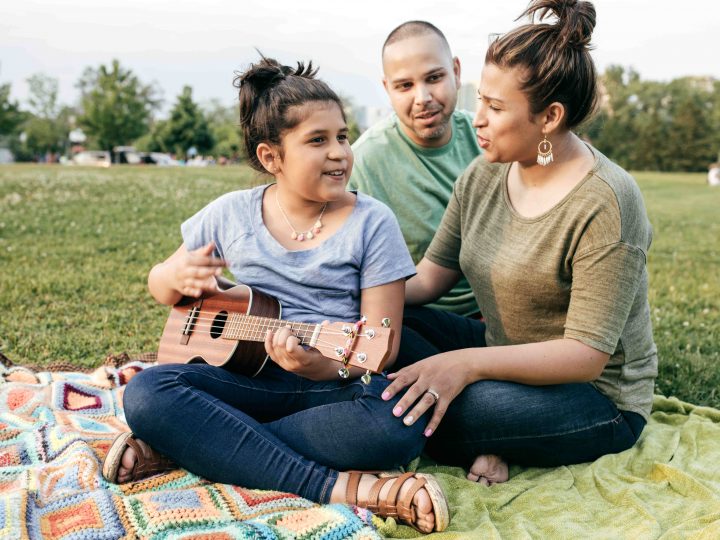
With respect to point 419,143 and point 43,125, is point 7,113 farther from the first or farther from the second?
point 419,143

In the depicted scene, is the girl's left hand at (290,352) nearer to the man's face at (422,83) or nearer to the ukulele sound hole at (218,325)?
the ukulele sound hole at (218,325)

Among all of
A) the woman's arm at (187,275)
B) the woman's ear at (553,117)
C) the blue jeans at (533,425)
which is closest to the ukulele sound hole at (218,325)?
the woman's arm at (187,275)

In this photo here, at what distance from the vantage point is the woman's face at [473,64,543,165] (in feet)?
9.13

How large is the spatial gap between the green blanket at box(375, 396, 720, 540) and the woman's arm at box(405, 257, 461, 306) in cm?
86

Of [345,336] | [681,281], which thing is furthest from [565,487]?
[681,281]

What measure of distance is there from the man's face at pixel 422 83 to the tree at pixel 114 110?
45.0m

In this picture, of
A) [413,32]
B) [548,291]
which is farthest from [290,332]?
[413,32]

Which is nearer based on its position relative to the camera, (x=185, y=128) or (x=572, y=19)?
(x=572, y=19)

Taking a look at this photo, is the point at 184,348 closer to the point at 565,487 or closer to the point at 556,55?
the point at 565,487

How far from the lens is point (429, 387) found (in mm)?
2664

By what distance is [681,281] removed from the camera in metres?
7.11

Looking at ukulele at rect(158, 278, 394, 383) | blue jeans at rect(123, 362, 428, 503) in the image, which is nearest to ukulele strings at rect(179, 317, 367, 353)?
ukulele at rect(158, 278, 394, 383)

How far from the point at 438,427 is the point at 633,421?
0.81 metres

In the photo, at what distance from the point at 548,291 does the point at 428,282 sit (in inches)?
30.2
